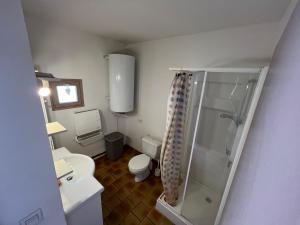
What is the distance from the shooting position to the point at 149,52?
2.23m

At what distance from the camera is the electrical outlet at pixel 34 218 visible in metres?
0.67

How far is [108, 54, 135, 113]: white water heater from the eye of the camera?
215cm

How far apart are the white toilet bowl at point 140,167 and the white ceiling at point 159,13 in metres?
1.96

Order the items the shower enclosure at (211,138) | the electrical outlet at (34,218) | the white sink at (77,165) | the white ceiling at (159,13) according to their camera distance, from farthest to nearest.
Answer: the shower enclosure at (211,138), the white sink at (77,165), the white ceiling at (159,13), the electrical outlet at (34,218)

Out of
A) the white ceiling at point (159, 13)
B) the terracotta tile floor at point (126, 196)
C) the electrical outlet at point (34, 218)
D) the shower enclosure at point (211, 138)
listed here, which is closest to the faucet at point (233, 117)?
the shower enclosure at point (211, 138)

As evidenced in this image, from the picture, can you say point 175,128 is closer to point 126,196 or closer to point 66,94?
point 126,196

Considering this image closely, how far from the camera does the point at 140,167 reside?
1979mm

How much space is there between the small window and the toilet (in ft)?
4.31

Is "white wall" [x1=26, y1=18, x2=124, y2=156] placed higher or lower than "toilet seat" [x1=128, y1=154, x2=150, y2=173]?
higher

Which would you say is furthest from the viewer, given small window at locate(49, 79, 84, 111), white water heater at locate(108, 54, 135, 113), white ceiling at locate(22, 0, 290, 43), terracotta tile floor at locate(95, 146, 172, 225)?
white water heater at locate(108, 54, 135, 113)

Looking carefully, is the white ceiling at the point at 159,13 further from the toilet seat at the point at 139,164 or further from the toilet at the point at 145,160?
the toilet seat at the point at 139,164

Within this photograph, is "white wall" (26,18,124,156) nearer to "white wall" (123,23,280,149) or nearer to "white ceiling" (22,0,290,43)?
"white ceiling" (22,0,290,43)

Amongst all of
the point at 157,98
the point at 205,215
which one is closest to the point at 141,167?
the point at 205,215

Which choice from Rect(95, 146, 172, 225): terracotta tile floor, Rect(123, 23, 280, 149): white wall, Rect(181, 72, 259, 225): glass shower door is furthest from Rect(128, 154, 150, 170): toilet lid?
Rect(181, 72, 259, 225): glass shower door
